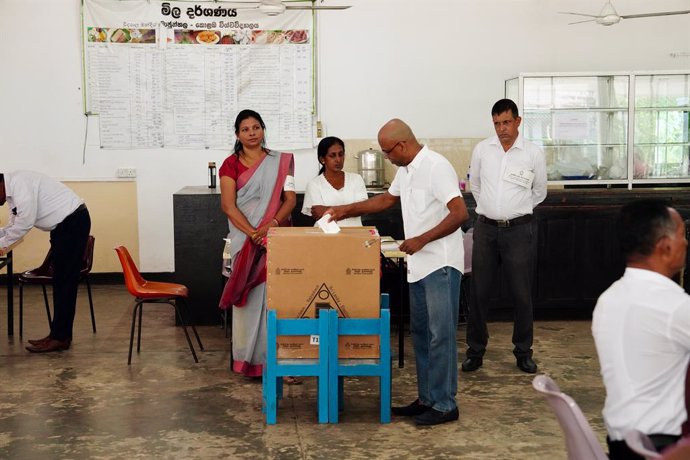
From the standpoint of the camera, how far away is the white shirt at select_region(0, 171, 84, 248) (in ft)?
18.5

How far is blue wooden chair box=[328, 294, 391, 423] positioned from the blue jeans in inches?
6.4

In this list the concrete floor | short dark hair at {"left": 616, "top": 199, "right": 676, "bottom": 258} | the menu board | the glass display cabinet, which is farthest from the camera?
the menu board

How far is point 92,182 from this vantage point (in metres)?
8.16

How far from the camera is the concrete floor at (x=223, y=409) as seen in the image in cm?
394

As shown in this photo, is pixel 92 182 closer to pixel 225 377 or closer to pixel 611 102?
pixel 225 377

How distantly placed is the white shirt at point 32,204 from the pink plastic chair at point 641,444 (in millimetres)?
4486

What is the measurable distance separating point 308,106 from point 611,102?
2.76m

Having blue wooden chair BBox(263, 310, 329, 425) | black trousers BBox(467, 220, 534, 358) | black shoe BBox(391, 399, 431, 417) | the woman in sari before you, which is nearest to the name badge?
black trousers BBox(467, 220, 534, 358)

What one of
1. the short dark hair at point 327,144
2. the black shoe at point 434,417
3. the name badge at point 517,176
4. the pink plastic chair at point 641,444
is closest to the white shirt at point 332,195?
the short dark hair at point 327,144

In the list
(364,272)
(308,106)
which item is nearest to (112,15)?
(308,106)

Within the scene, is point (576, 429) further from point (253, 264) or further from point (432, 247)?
point (253, 264)

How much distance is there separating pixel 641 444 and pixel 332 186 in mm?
3568

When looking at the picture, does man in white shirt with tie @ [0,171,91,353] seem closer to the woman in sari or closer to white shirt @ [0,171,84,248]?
white shirt @ [0,171,84,248]

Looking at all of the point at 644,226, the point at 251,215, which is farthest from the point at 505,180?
the point at 644,226
